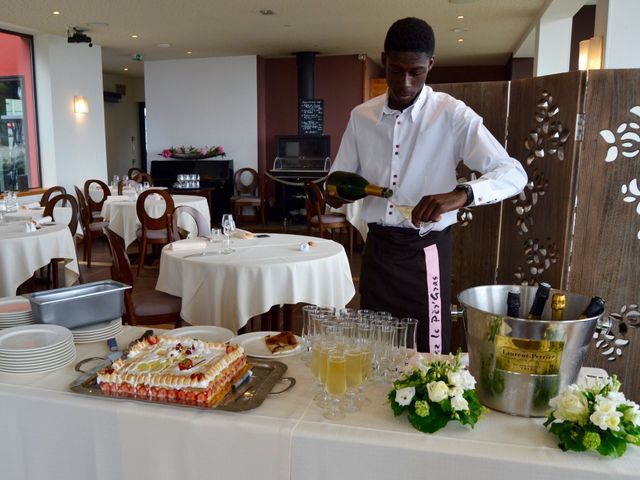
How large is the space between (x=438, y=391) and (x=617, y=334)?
151cm

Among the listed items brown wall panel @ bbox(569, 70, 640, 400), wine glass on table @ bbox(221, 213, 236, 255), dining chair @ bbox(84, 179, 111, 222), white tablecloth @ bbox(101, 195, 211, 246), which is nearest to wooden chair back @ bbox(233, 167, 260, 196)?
dining chair @ bbox(84, 179, 111, 222)

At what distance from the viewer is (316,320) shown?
1382 mm

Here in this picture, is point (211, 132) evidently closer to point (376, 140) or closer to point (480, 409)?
point (376, 140)

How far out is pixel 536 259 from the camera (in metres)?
2.45

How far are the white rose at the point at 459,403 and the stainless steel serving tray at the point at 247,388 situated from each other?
42 cm

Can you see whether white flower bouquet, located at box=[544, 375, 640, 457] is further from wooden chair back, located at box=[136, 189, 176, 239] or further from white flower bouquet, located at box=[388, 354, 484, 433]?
wooden chair back, located at box=[136, 189, 176, 239]

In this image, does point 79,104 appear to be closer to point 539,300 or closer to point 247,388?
point 247,388

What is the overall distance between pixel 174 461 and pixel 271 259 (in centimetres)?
185

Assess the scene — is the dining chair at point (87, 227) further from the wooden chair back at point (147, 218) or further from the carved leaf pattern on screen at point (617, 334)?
the carved leaf pattern on screen at point (617, 334)

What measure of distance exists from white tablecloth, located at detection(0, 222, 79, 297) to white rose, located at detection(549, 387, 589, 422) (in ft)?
12.4

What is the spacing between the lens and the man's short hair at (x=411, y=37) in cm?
170

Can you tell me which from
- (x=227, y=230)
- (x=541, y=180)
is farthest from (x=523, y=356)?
(x=227, y=230)

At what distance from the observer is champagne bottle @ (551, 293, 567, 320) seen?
128 centimetres

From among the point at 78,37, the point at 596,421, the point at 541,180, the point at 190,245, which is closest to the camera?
the point at 596,421
